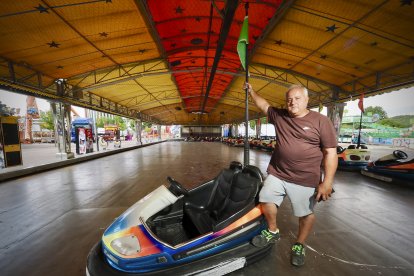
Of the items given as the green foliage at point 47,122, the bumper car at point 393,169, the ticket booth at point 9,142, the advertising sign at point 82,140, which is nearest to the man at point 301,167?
the bumper car at point 393,169

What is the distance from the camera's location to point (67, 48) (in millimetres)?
5277

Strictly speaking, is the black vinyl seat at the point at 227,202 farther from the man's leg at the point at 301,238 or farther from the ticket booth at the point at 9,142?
the ticket booth at the point at 9,142

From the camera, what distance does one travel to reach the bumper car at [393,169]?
4.14m

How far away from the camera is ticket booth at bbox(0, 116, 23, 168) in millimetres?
5953

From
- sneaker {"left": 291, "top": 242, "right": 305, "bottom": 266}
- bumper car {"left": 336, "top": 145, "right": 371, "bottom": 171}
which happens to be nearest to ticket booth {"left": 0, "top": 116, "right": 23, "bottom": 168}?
sneaker {"left": 291, "top": 242, "right": 305, "bottom": 266}

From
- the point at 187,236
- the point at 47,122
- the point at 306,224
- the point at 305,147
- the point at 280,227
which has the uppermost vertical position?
the point at 47,122

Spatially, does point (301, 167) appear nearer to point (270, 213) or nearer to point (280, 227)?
point (270, 213)

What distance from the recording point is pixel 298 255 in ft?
5.74

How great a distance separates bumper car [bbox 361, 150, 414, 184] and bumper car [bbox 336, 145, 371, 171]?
597 mm

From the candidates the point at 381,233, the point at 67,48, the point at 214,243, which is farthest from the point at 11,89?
the point at 381,233

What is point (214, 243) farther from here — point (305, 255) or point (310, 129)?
point (310, 129)

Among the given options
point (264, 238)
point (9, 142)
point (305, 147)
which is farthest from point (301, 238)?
point (9, 142)

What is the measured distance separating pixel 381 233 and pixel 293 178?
1.66 metres

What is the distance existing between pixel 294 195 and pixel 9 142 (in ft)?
27.2
